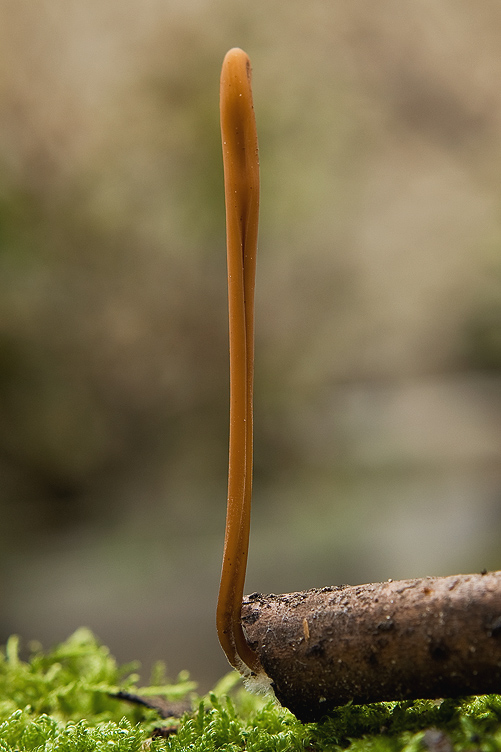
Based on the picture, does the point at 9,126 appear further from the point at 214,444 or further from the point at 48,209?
the point at 214,444

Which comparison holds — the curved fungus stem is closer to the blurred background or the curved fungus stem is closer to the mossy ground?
the mossy ground

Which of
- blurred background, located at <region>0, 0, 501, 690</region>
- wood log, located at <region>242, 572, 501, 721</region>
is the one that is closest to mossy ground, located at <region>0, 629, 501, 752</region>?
wood log, located at <region>242, 572, 501, 721</region>

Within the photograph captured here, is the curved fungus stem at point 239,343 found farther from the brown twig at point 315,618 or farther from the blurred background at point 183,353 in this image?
the blurred background at point 183,353

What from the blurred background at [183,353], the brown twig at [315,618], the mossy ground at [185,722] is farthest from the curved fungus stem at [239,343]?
the blurred background at [183,353]

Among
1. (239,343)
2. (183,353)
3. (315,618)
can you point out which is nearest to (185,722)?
(315,618)

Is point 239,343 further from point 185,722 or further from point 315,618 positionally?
point 185,722
